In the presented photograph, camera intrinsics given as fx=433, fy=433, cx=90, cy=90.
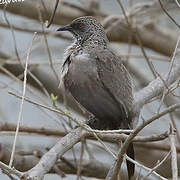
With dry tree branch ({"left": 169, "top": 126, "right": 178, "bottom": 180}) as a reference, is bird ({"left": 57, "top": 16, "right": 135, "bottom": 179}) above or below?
above

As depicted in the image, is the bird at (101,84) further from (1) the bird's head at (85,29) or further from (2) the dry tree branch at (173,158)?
(2) the dry tree branch at (173,158)

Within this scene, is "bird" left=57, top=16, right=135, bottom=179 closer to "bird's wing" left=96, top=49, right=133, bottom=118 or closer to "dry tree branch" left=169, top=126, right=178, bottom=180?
"bird's wing" left=96, top=49, right=133, bottom=118

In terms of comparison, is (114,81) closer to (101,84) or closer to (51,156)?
(101,84)

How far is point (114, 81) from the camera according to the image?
12.3 feet

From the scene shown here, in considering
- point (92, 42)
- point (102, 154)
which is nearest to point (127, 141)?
point (92, 42)

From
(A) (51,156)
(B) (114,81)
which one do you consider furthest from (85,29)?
(A) (51,156)

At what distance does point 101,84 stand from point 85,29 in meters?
0.84

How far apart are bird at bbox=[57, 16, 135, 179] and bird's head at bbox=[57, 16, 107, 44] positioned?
0.95ft

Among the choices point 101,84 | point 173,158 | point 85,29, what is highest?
point 85,29

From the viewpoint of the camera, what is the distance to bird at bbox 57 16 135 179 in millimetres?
3688

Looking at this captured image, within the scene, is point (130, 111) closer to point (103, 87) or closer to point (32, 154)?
point (103, 87)

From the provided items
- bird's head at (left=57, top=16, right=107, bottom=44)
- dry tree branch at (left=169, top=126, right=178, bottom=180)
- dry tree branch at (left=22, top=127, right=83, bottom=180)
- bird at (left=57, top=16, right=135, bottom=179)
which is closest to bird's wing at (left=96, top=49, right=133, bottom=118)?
bird at (left=57, top=16, right=135, bottom=179)

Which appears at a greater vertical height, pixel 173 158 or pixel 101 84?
pixel 101 84

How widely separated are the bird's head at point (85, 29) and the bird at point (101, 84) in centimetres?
29
